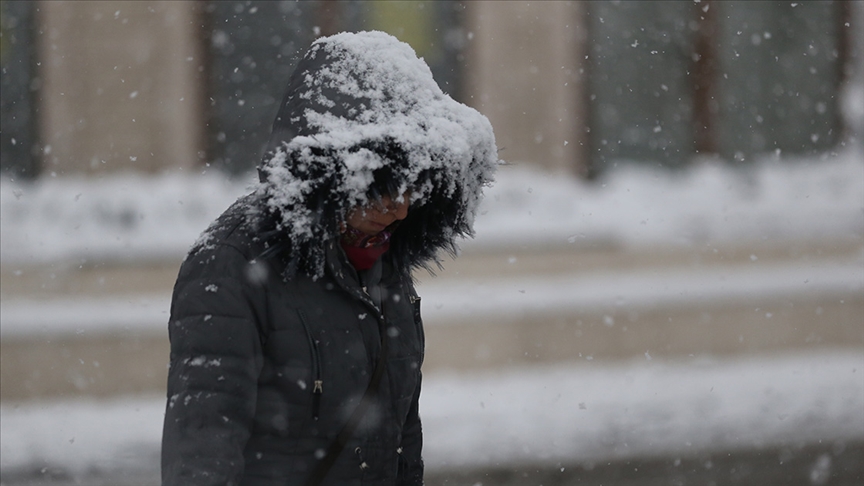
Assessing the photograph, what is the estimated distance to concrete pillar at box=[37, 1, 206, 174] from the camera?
668cm

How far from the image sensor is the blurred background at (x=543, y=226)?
639cm

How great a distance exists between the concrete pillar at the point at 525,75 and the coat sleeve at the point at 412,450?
5.04m

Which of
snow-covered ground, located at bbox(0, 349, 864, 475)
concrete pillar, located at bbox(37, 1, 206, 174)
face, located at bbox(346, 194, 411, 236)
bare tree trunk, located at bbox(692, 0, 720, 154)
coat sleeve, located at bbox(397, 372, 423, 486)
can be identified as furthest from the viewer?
bare tree trunk, located at bbox(692, 0, 720, 154)

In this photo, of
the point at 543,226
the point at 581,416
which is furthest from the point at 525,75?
the point at 581,416

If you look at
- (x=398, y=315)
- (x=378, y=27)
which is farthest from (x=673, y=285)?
(x=398, y=315)

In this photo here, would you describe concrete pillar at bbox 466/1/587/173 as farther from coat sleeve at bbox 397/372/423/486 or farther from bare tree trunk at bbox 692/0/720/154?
coat sleeve at bbox 397/372/423/486

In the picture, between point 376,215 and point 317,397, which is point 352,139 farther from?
point 317,397

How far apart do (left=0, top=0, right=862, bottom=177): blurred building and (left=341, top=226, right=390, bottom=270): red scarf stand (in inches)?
201

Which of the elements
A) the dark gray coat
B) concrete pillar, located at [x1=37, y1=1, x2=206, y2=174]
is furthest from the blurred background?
the dark gray coat

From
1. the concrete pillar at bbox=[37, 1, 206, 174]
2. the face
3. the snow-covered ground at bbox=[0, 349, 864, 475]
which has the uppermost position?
the concrete pillar at bbox=[37, 1, 206, 174]

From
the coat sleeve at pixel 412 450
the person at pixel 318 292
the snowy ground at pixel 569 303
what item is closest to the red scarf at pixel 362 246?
the person at pixel 318 292

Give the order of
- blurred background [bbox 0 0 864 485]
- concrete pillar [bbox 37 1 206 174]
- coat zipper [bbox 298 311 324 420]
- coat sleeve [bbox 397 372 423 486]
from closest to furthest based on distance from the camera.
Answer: coat zipper [bbox 298 311 324 420]
coat sleeve [bbox 397 372 423 486]
blurred background [bbox 0 0 864 485]
concrete pillar [bbox 37 1 206 174]

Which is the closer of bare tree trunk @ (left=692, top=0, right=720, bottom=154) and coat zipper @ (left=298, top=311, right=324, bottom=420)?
coat zipper @ (left=298, top=311, right=324, bottom=420)

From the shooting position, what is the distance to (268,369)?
1.80 m
